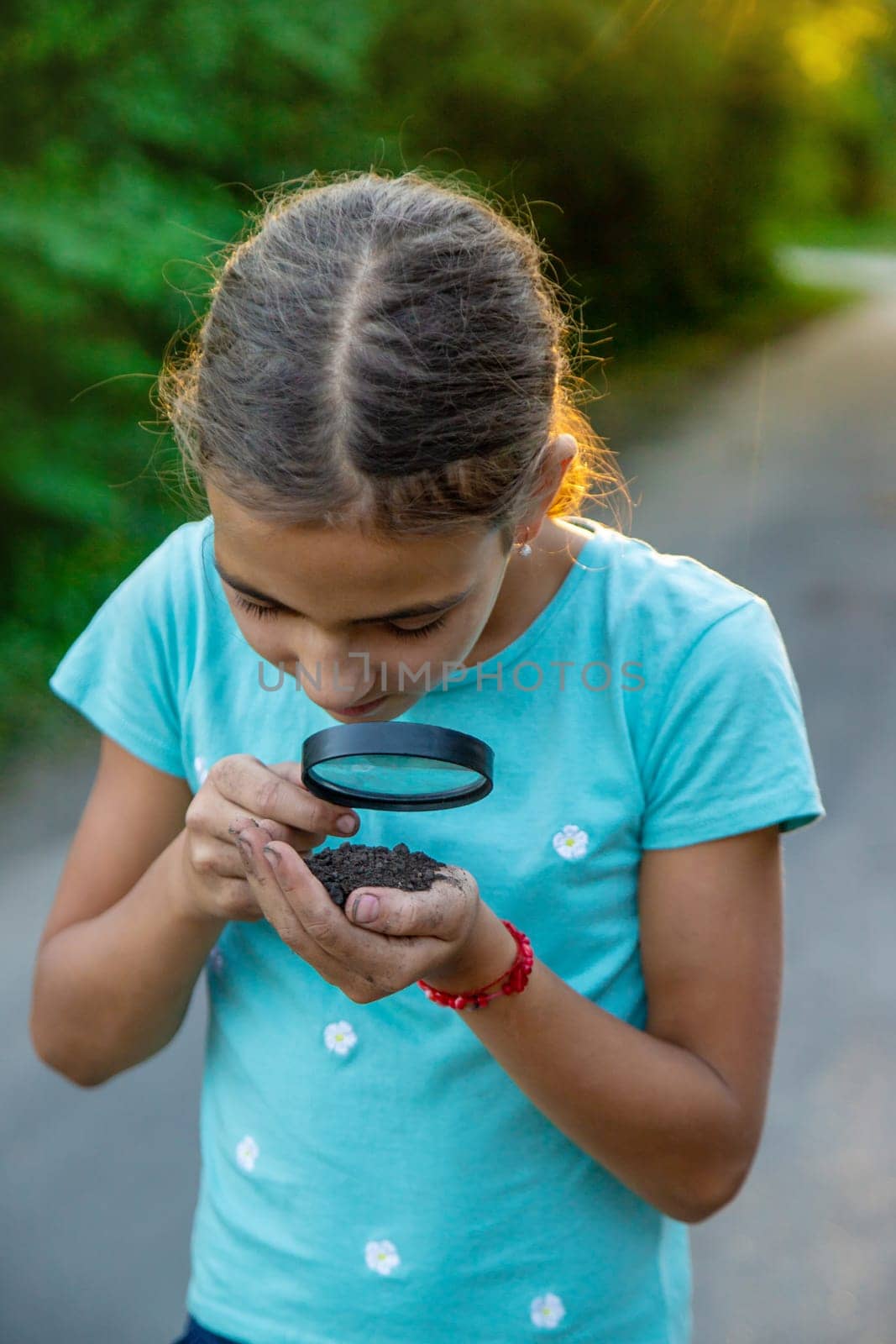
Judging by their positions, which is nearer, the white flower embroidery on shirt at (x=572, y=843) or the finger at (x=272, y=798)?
the finger at (x=272, y=798)

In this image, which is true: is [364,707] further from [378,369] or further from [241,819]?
[378,369]

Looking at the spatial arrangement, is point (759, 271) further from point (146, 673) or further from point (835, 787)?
point (146, 673)

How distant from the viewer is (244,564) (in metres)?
1.61

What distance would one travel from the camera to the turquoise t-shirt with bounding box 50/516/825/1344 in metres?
1.74

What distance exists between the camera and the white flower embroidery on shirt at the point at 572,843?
175cm

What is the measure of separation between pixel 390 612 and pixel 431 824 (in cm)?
36

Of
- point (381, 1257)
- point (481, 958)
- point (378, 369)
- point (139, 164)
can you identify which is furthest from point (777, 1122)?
point (139, 164)

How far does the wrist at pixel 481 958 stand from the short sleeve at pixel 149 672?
0.56m

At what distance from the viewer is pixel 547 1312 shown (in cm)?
179

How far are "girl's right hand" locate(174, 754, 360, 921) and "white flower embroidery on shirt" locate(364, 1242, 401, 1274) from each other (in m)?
0.50

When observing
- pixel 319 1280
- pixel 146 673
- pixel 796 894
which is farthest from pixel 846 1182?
pixel 146 673

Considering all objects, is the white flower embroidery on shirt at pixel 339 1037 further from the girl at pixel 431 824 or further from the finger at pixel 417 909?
the finger at pixel 417 909

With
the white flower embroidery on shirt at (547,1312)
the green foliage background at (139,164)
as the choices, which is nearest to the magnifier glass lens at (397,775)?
the white flower embroidery on shirt at (547,1312)

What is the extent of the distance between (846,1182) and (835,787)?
2.16 m
